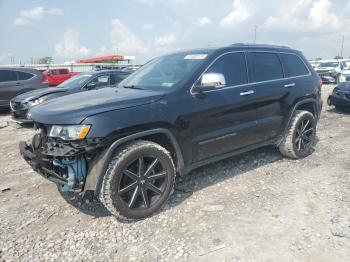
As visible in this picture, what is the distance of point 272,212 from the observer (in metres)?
3.64

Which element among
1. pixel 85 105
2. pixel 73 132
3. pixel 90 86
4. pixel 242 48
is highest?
pixel 242 48

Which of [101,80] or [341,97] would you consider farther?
[341,97]

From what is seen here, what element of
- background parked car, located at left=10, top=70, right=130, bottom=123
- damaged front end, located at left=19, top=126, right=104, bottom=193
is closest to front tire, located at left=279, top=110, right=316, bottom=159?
damaged front end, located at left=19, top=126, right=104, bottom=193

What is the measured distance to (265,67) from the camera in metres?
4.86

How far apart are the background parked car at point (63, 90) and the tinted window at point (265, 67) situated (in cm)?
438

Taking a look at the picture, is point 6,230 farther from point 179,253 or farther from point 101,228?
point 179,253

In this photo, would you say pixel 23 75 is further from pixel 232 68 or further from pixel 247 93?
pixel 247 93

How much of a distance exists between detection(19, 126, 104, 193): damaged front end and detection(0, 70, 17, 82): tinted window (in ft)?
29.9

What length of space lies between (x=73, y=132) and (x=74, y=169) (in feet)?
1.32

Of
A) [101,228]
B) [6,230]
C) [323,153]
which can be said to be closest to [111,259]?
[101,228]

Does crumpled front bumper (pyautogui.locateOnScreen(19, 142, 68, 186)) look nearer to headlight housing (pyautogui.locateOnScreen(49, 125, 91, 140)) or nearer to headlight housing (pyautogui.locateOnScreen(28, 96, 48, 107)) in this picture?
headlight housing (pyautogui.locateOnScreen(49, 125, 91, 140))

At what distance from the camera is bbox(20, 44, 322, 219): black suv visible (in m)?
3.22

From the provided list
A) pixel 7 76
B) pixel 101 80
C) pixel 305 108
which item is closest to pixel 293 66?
pixel 305 108

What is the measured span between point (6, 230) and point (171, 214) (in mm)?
1732
